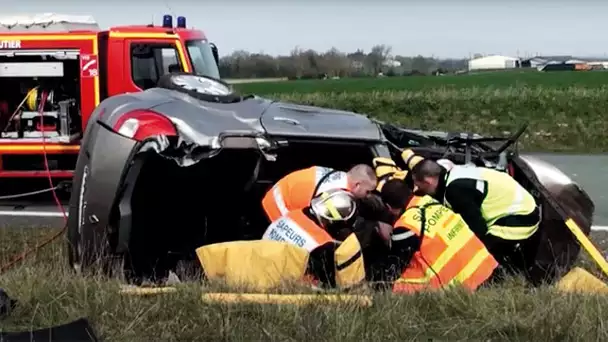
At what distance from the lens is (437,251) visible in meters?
4.88

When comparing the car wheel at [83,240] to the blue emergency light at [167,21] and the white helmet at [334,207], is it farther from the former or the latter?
the blue emergency light at [167,21]

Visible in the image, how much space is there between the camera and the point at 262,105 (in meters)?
5.66

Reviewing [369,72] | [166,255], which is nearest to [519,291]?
[166,255]

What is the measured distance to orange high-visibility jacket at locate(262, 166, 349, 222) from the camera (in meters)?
5.27

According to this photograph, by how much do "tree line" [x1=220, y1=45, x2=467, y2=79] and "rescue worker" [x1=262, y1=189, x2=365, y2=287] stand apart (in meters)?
12.1

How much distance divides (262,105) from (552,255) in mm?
2189

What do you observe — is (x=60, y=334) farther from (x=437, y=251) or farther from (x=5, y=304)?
(x=437, y=251)

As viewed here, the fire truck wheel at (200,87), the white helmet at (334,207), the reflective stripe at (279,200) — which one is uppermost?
the fire truck wheel at (200,87)

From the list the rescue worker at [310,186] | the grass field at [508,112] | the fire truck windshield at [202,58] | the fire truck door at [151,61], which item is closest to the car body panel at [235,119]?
the rescue worker at [310,186]

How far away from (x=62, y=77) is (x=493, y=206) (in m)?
6.17

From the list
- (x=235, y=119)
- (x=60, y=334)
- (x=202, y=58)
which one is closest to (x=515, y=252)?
(x=235, y=119)

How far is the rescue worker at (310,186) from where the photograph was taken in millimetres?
5164

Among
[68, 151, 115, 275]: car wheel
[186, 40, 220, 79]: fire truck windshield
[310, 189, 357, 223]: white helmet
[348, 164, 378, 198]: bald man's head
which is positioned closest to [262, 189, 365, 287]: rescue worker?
[310, 189, 357, 223]: white helmet

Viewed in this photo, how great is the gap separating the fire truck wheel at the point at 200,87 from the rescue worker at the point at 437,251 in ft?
5.01
